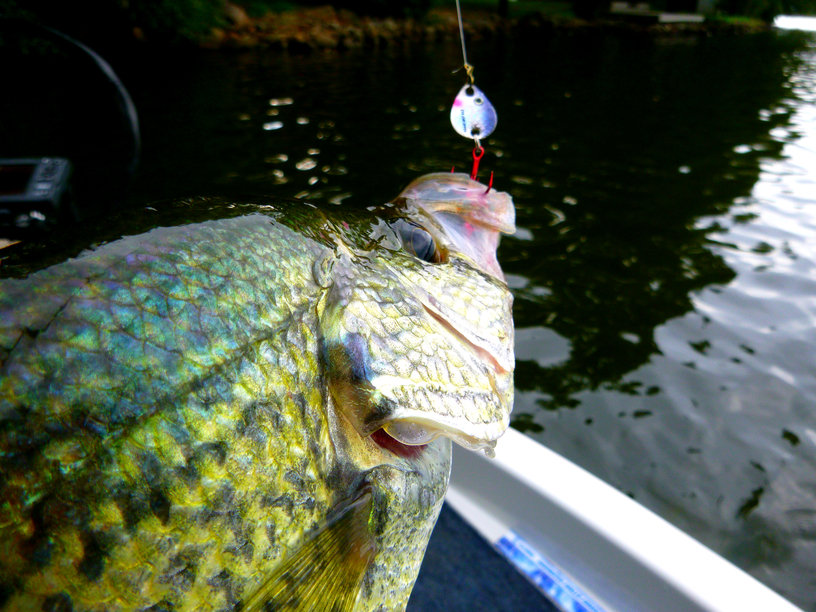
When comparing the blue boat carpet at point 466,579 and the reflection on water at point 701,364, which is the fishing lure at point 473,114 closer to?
the blue boat carpet at point 466,579

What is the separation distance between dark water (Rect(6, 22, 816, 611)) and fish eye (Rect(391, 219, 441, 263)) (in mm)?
2304

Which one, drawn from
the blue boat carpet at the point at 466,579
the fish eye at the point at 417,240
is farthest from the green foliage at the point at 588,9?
the fish eye at the point at 417,240

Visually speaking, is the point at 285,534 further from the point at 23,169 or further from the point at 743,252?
the point at 743,252

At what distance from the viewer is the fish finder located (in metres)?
1.87

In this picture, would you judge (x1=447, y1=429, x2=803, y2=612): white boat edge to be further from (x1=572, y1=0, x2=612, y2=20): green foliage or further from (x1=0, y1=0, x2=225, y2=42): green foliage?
(x1=572, y1=0, x2=612, y2=20): green foliage

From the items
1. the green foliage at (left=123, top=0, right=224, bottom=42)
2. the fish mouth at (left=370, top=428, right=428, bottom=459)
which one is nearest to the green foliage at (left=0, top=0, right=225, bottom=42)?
the green foliage at (left=123, top=0, right=224, bottom=42)

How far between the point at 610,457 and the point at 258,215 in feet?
9.04

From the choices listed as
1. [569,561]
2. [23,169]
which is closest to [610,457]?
[569,561]

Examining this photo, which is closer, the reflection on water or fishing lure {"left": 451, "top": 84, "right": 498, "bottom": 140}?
fishing lure {"left": 451, "top": 84, "right": 498, "bottom": 140}

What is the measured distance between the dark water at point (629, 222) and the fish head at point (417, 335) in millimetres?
2227

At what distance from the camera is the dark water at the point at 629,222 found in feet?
9.61

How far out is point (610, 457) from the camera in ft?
9.86

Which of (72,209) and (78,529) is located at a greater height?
(78,529)

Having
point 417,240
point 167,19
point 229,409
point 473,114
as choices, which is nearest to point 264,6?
point 167,19
